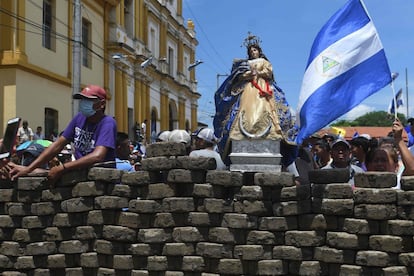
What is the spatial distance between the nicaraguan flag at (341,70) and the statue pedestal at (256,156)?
272 mm

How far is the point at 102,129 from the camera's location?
461 centimetres

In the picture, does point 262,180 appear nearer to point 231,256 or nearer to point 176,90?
point 231,256

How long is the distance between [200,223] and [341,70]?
1846 mm

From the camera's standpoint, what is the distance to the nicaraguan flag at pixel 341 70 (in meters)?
4.59

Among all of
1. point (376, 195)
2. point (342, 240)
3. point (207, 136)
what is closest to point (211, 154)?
point (207, 136)

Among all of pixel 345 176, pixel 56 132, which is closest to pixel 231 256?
pixel 345 176

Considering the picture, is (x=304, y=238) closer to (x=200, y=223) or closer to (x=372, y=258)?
(x=372, y=258)

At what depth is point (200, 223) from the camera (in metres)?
4.18

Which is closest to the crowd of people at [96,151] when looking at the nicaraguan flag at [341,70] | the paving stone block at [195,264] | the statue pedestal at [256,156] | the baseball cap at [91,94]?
the baseball cap at [91,94]

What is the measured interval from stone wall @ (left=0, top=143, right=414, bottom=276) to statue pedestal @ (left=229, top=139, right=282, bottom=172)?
486 millimetres

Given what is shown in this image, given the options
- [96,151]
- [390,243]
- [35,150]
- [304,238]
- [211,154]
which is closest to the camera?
[390,243]

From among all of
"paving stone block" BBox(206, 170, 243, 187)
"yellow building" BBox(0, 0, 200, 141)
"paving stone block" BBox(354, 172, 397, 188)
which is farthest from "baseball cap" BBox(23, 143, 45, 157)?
"yellow building" BBox(0, 0, 200, 141)

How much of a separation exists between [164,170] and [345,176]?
1402 mm

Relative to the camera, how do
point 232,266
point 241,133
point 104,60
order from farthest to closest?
point 104,60 → point 241,133 → point 232,266
